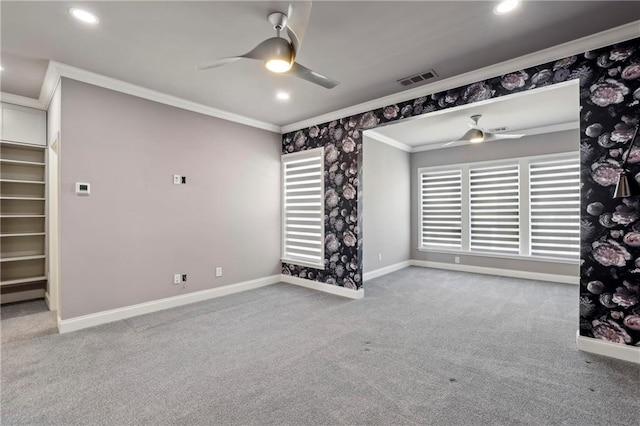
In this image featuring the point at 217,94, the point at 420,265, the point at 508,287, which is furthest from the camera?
the point at 420,265

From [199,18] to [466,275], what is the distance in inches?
237

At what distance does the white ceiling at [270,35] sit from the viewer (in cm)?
233

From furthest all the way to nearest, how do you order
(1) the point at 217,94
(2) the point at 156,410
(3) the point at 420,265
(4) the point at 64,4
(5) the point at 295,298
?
(3) the point at 420,265
(5) the point at 295,298
(1) the point at 217,94
(4) the point at 64,4
(2) the point at 156,410

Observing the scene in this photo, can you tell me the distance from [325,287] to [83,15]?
166 inches

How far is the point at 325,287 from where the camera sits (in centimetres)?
490

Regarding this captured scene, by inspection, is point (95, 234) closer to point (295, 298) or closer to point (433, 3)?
point (295, 298)

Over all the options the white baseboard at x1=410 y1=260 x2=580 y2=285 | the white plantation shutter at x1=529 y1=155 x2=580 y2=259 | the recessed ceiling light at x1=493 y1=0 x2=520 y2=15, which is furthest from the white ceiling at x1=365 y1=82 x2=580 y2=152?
the white baseboard at x1=410 y1=260 x2=580 y2=285

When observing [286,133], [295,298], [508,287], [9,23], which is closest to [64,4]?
[9,23]

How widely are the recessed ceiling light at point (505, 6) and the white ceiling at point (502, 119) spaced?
1.08 meters

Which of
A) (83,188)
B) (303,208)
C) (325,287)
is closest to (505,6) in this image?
(303,208)

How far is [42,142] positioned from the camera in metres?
4.23

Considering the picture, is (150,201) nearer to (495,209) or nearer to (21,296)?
(21,296)

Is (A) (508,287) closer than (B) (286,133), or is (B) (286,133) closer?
(A) (508,287)

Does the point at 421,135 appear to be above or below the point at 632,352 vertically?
above
